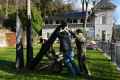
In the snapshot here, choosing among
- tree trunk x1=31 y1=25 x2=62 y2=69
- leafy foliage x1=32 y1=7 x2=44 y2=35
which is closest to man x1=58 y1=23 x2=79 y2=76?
tree trunk x1=31 y1=25 x2=62 y2=69

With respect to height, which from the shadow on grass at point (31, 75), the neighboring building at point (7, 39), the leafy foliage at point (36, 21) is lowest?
the shadow on grass at point (31, 75)

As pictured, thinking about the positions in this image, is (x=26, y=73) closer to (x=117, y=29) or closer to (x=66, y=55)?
(x=66, y=55)

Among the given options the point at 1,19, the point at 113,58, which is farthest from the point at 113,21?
the point at 113,58

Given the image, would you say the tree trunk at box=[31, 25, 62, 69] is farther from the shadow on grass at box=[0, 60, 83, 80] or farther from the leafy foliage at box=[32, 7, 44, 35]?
the leafy foliage at box=[32, 7, 44, 35]

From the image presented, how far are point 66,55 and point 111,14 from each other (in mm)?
76965

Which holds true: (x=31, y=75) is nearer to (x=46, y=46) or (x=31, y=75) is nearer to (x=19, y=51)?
(x=46, y=46)

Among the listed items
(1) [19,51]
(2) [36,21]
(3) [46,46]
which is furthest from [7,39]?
(3) [46,46]

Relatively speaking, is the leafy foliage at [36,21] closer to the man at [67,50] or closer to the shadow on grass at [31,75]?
the shadow on grass at [31,75]

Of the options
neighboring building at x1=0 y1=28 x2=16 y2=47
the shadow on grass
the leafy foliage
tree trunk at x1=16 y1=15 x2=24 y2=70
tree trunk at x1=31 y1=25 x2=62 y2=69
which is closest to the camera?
A: the shadow on grass

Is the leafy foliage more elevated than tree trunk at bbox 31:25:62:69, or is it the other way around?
the leafy foliage

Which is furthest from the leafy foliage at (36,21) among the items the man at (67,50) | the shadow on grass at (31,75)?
the man at (67,50)

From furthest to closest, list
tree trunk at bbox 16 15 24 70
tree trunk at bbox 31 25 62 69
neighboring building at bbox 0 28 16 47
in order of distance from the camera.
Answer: neighboring building at bbox 0 28 16 47 → tree trunk at bbox 16 15 24 70 → tree trunk at bbox 31 25 62 69

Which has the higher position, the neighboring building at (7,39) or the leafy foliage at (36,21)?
the leafy foliage at (36,21)

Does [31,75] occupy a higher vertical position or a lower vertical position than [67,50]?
lower
